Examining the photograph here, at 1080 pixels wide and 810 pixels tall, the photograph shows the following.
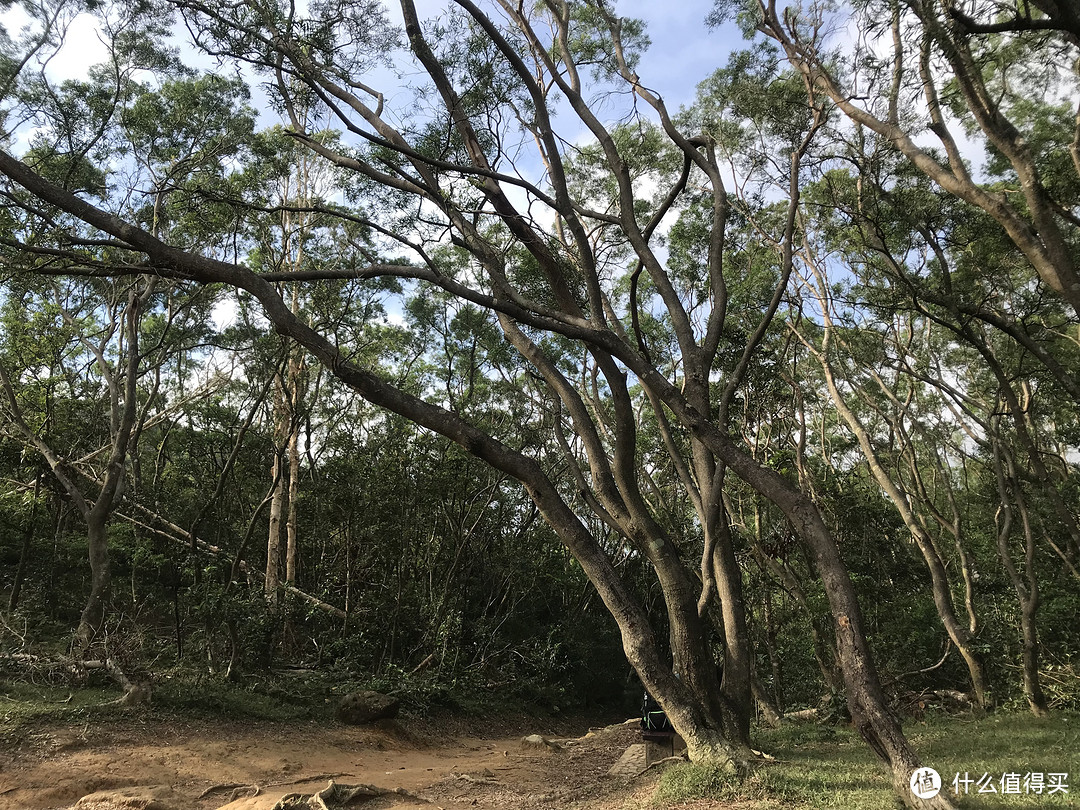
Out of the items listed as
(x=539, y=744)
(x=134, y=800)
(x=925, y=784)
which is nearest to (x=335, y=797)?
(x=134, y=800)

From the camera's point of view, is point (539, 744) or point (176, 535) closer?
point (539, 744)

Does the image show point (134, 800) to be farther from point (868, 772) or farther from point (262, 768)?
point (868, 772)

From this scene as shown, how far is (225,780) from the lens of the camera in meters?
6.02

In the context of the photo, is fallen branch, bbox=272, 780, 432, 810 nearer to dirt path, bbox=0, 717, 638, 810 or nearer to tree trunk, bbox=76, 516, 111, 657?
dirt path, bbox=0, 717, 638, 810

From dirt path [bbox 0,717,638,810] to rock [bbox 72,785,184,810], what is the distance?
0.01 meters

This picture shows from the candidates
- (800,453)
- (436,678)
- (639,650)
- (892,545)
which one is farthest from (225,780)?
(892,545)

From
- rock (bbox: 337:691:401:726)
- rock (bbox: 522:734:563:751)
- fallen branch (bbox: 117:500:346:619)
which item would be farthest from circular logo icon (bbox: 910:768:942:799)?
fallen branch (bbox: 117:500:346:619)

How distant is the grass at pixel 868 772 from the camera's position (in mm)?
4344

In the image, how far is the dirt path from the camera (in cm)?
539

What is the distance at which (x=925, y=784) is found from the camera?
381cm

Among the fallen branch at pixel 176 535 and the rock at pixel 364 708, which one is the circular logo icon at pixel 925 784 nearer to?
the rock at pixel 364 708

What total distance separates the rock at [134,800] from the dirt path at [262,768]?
0.05ft

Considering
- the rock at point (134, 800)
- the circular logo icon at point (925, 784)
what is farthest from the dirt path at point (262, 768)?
the circular logo icon at point (925, 784)

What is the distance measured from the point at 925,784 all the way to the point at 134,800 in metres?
5.71
